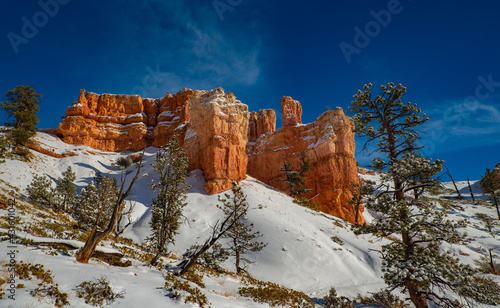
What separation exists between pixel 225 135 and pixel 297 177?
17369 mm

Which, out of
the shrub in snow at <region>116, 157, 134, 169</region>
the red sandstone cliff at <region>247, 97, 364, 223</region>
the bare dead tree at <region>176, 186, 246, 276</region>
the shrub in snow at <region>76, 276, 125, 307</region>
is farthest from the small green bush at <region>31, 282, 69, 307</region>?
the shrub in snow at <region>116, 157, 134, 169</region>

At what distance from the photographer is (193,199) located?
3456cm

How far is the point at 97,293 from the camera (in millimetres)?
5719

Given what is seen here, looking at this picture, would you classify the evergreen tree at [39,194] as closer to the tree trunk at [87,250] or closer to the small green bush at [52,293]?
the tree trunk at [87,250]

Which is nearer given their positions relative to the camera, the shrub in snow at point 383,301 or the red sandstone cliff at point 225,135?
the shrub in snow at point 383,301

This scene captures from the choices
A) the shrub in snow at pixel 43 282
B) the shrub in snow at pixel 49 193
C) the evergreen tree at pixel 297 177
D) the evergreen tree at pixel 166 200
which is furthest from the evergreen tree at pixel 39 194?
the evergreen tree at pixel 297 177

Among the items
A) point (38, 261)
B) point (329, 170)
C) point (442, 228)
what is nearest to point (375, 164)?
point (442, 228)

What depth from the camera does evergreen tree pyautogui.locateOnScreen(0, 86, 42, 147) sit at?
40781mm

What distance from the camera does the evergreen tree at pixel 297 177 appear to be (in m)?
46.9

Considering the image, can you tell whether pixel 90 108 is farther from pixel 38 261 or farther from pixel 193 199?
pixel 38 261

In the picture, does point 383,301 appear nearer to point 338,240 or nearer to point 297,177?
point 338,240

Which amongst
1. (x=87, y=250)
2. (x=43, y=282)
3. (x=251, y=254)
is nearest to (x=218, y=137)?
(x=251, y=254)

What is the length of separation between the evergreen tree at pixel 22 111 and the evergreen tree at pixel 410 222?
54.3 m

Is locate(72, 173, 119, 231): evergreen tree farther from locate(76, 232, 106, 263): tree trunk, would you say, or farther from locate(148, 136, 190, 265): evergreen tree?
locate(76, 232, 106, 263): tree trunk
